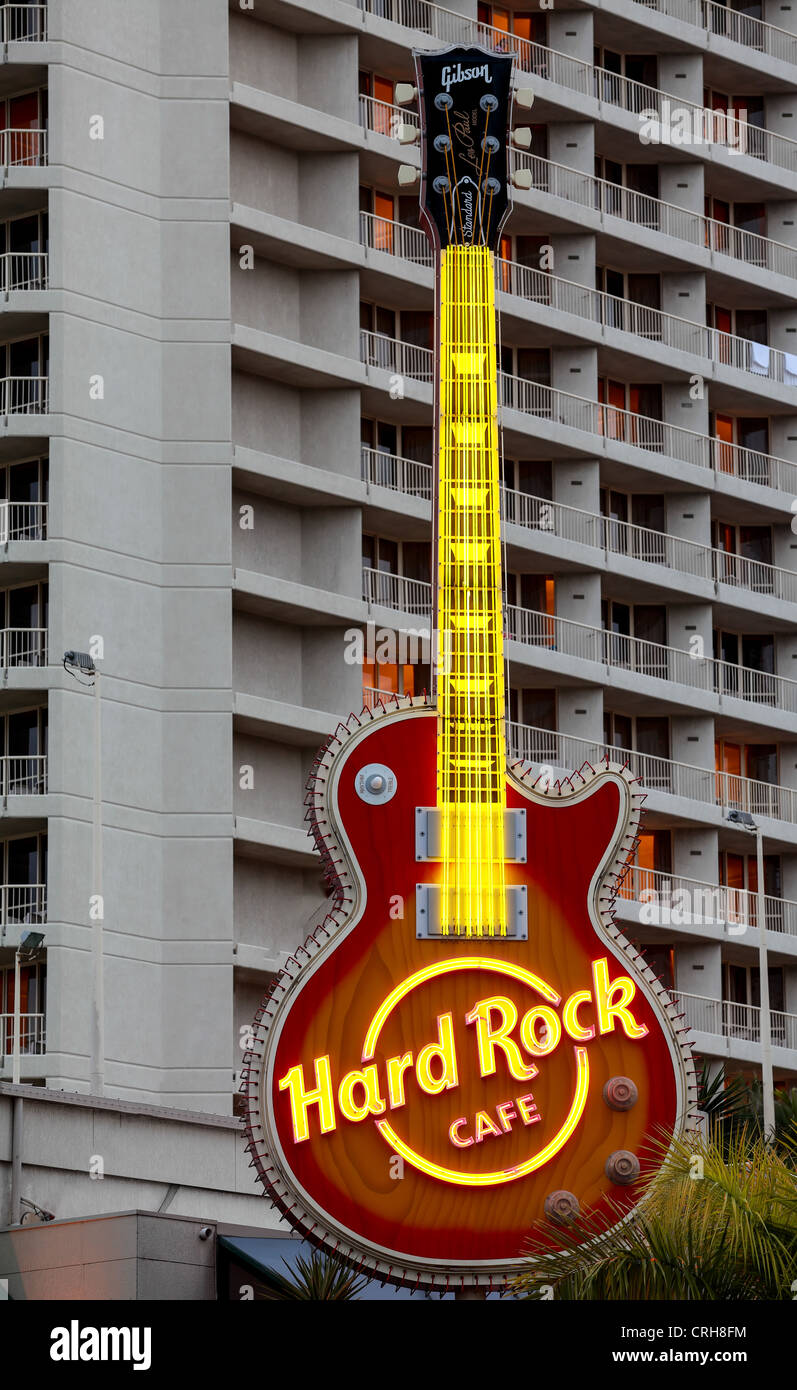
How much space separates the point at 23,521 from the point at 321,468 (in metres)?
7.40

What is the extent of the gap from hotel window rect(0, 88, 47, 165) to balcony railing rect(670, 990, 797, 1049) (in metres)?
24.8

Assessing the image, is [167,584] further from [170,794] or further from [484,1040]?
[484,1040]

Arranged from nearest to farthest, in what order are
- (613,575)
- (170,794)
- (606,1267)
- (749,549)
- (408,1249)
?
(606,1267) < (408,1249) < (170,794) < (613,575) < (749,549)

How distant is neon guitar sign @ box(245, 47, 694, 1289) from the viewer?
28.0 m

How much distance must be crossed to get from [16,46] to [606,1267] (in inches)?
1739

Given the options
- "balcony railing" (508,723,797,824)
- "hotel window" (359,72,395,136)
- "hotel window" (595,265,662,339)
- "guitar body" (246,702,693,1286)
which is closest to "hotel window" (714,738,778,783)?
"balcony railing" (508,723,797,824)

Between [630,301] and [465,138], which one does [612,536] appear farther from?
[465,138]

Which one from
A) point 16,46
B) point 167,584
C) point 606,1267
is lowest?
point 606,1267

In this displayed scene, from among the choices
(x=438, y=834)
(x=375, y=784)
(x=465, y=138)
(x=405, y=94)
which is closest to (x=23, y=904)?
(x=465, y=138)

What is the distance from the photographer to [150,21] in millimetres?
65375

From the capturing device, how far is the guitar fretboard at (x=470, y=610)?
29016 mm

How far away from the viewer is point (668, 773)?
71.4 metres

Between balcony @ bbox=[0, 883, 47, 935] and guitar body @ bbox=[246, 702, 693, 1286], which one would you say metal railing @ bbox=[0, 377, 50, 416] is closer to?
balcony @ bbox=[0, 883, 47, 935]

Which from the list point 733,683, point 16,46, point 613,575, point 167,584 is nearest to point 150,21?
point 16,46
